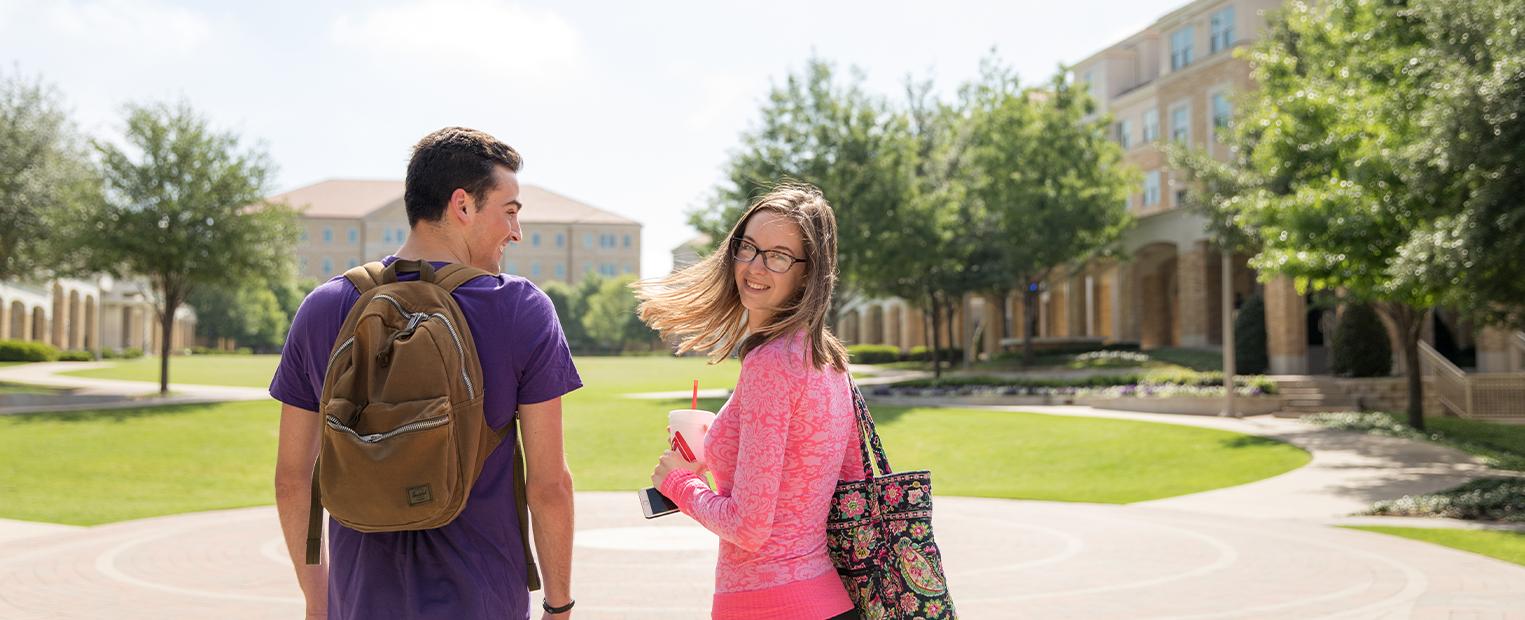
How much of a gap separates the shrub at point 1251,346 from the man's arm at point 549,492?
37915 mm

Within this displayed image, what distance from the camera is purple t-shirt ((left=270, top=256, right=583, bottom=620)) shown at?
2.66m

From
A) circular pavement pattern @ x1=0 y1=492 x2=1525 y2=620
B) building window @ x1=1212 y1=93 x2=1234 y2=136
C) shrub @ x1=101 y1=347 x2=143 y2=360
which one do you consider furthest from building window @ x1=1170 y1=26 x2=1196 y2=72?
shrub @ x1=101 y1=347 x2=143 y2=360

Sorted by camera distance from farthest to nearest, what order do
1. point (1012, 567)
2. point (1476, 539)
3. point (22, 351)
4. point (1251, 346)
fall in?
point (22, 351)
point (1251, 346)
point (1476, 539)
point (1012, 567)

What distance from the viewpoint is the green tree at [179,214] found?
3041 centimetres

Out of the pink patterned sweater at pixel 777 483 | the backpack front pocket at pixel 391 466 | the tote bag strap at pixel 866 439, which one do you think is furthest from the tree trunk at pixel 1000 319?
the backpack front pocket at pixel 391 466

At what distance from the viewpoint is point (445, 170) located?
9.41ft

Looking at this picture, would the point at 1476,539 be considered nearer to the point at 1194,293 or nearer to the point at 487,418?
the point at 487,418

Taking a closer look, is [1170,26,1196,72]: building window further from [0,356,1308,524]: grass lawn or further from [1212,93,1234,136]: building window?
[0,356,1308,524]: grass lawn

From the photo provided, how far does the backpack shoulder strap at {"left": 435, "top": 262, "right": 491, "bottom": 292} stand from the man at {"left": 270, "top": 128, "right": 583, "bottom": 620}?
3 cm

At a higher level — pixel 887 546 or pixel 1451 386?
pixel 887 546

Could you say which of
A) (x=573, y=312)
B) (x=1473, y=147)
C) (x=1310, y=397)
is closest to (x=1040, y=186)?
(x=1310, y=397)

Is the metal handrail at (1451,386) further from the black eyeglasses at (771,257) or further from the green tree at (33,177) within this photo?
the green tree at (33,177)

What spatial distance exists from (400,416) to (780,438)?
894 mm

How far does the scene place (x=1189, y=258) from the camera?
42.2 m
